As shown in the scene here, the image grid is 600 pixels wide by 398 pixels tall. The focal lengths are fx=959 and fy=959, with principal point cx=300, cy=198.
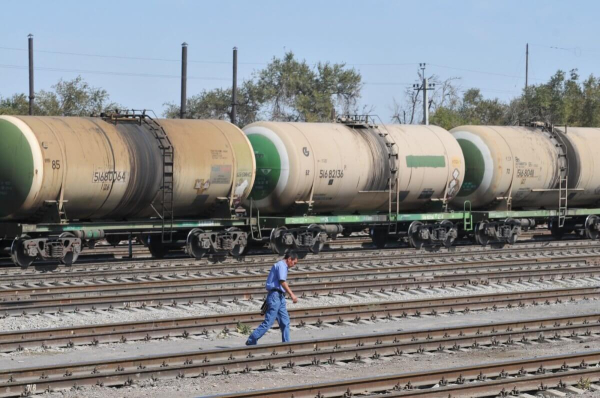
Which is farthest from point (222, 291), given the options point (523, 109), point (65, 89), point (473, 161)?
point (523, 109)

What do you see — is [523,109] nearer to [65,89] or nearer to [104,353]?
[65,89]

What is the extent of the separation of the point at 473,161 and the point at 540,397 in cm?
1939

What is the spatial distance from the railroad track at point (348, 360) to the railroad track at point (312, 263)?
28.0 feet

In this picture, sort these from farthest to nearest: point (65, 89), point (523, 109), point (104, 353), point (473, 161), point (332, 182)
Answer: point (523, 109) → point (65, 89) → point (473, 161) → point (332, 182) → point (104, 353)

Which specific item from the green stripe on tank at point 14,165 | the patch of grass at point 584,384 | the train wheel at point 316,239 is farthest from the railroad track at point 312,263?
the patch of grass at point 584,384

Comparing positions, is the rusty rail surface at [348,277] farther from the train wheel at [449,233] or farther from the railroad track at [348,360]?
the railroad track at [348,360]

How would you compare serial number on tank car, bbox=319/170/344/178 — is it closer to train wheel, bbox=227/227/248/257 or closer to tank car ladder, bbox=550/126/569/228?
train wheel, bbox=227/227/248/257

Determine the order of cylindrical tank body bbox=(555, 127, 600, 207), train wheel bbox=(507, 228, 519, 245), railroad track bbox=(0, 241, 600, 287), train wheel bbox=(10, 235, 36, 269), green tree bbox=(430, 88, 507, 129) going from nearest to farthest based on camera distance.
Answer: railroad track bbox=(0, 241, 600, 287)
train wheel bbox=(10, 235, 36, 269)
train wheel bbox=(507, 228, 519, 245)
cylindrical tank body bbox=(555, 127, 600, 207)
green tree bbox=(430, 88, 507, 129)

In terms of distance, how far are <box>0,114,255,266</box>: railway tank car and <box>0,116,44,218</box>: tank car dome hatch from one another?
23 millimetres

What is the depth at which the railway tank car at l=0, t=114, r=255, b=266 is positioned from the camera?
72.1ft

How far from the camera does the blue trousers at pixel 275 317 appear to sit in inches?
551

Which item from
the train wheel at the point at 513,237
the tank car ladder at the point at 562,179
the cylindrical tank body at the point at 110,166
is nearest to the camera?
the cylindrical tank body at the point at 110,166

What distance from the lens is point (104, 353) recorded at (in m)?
14.0

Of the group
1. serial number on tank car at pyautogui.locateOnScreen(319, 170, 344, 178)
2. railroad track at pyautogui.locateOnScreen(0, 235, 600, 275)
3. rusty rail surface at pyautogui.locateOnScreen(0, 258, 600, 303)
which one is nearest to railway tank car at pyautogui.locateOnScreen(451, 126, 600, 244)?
railroad track at pyautogui.locateOnScreen(0, 235, 600, 275)
